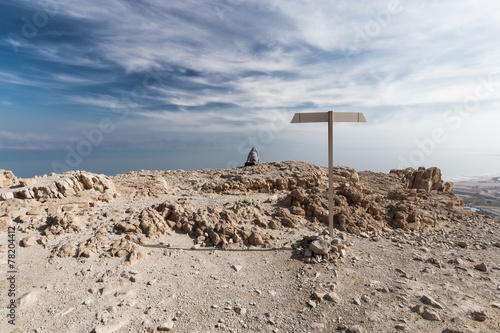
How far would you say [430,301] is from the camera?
17.0ft

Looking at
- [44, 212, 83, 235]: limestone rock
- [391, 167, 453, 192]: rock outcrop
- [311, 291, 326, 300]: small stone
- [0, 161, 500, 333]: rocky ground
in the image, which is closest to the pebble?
[0, 161, 500, 333]: rocky ground

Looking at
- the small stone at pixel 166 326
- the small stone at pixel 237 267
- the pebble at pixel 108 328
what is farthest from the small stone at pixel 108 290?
the small stone at pixel 237 267

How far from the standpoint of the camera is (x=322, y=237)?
23.7 feet

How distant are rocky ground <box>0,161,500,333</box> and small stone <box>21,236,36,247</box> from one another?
0.04m

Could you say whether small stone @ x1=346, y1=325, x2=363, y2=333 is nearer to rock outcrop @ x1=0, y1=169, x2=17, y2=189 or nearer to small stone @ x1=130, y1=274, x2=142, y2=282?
small stone @ x1=130, y1=274, x2=142, y2=282

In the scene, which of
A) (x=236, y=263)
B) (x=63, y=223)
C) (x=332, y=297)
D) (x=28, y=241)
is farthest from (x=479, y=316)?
(x=28, y=241)

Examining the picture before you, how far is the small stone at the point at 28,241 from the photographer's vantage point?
672 centimetres

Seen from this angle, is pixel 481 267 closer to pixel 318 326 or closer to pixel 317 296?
pixel 317 296

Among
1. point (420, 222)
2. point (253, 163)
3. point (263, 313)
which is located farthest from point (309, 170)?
point (263, 313)

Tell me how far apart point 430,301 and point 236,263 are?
438 cm

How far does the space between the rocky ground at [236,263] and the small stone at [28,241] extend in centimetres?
4

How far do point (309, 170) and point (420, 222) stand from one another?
5.67 metres

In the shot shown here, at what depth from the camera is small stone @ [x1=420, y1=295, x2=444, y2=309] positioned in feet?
16.7

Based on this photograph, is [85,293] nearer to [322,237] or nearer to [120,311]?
[120,311]
